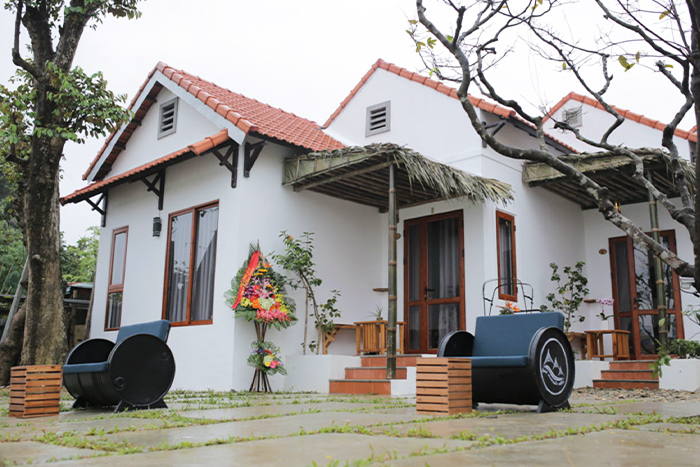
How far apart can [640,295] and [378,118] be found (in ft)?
16.9

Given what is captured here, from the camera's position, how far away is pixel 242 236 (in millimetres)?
8625

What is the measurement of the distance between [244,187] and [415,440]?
6.14m

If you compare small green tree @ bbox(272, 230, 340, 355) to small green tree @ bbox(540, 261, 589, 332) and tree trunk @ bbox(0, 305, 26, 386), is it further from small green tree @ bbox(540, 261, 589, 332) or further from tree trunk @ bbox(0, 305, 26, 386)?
tree trunk @ bbox(0, 305, 26, 386)

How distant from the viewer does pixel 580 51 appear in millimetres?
5508

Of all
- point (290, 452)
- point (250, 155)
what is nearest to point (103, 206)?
point (250, 155)

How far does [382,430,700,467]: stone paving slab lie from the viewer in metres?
2.45

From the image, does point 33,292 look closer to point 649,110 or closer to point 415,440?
point 415,440

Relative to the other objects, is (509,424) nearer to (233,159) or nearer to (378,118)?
(233,159)

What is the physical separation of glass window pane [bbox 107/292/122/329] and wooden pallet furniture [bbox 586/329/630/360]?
7.33 m

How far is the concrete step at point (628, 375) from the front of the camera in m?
8.45

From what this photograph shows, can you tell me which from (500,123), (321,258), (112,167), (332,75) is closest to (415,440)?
(321,258)

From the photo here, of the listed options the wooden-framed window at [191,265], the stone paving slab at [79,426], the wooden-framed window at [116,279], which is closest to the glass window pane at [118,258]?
the wooden-framed window at [116,279]

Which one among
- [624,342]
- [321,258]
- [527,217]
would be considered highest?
[527,217]

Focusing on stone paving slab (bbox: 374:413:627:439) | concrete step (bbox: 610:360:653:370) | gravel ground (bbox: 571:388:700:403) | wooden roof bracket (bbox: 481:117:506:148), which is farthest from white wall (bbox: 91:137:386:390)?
stone paving slab (bbox: 374:413:627:439)
